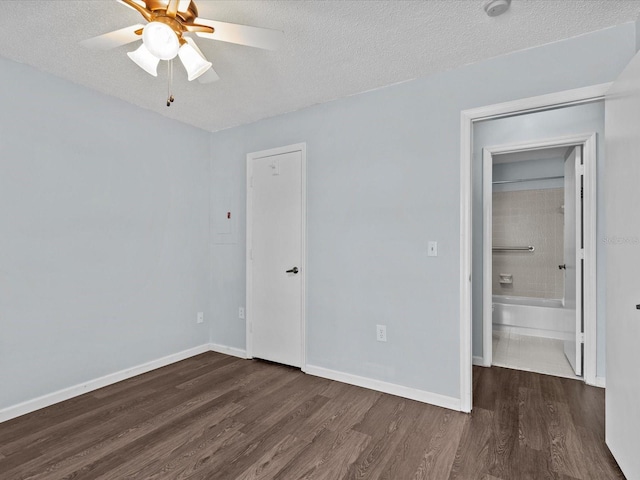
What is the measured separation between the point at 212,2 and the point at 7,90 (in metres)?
1.72

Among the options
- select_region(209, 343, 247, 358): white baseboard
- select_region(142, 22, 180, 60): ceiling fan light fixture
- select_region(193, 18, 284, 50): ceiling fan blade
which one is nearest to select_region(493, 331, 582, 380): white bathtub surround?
select_region(209, 343, 247, 358): white baseboard

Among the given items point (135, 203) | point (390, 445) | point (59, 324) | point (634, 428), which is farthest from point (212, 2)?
point (634, 428)

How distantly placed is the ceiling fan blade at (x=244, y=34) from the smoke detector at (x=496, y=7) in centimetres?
112

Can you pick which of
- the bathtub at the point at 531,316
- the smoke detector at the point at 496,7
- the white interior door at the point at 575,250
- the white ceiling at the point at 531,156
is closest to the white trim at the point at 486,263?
the white interior door at the point at 575,250

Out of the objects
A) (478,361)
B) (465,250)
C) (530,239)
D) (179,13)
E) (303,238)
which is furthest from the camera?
(530,239)

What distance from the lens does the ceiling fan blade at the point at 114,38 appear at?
5.70 feet

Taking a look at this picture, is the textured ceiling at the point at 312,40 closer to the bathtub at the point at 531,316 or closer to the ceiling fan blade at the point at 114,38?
the ceiling fan blade at the point at 114,38

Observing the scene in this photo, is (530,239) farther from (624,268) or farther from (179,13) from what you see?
(179,13)

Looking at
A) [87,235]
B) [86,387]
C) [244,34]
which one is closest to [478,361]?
[244,34]

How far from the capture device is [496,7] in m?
1.82

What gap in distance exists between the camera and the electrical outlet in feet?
9.22

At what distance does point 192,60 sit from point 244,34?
341 millimetres

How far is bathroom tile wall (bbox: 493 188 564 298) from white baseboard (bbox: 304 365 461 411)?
11.1ft

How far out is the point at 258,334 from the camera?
3568mm
